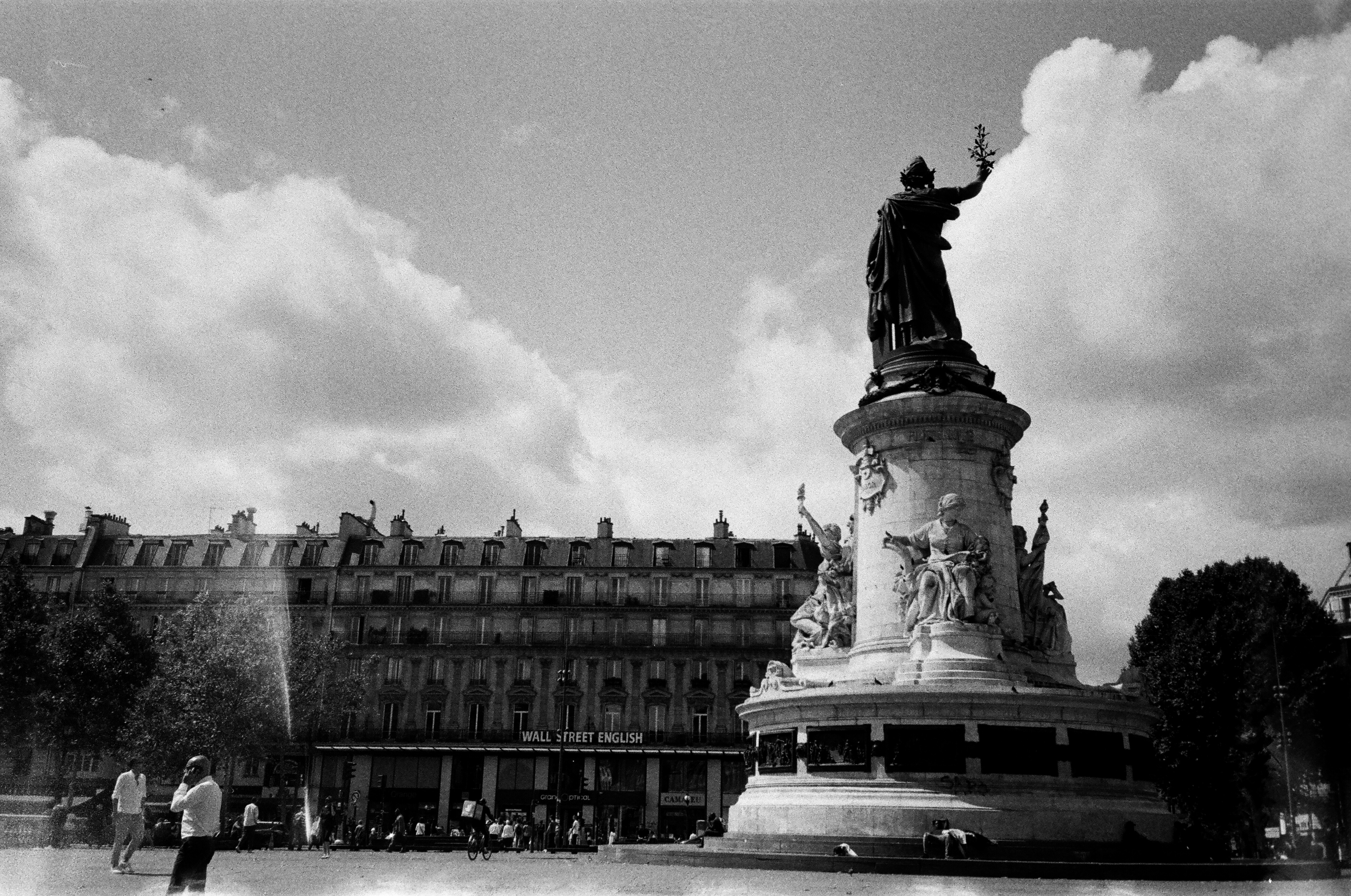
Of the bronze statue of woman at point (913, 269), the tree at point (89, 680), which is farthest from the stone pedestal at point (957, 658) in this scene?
the tree at point (89, 680)

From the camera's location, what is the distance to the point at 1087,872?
19562mm

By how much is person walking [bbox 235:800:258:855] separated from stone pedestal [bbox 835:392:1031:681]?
2051 centimetres

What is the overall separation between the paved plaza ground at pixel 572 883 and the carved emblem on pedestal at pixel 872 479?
31.0ft

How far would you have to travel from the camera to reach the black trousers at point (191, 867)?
39.4ft

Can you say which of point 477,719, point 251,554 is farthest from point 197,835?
point 251,554

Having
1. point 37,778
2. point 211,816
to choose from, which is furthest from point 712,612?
point 211,816

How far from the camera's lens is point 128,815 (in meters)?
20.8

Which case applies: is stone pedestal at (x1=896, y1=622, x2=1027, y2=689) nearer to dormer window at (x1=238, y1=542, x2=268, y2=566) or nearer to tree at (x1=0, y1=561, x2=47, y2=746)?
tree at (x1=0, y1=561, x2=47, y2=746)

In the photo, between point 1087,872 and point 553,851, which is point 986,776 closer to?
point 1087,872

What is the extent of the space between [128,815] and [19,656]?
3516 centimetres

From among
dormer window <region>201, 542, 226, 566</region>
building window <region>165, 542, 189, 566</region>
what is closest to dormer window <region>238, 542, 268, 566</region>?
dormer window <region>201, 542, 226, 566</region>

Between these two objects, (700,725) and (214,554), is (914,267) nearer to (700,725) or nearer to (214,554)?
(700,725)

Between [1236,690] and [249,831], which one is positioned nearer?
[249,831]

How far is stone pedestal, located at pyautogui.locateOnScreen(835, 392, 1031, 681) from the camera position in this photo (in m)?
26.1
